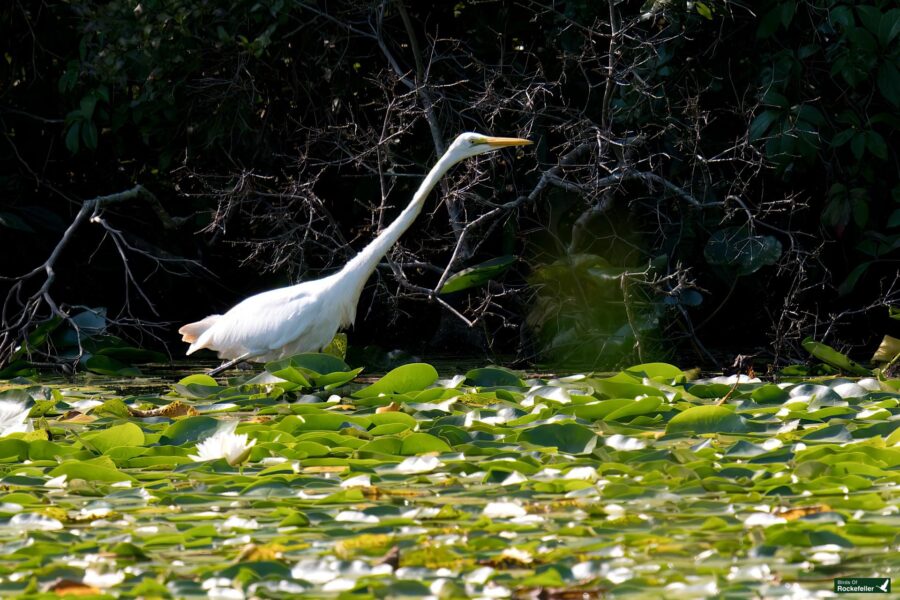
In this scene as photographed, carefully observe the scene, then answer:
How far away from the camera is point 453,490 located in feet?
10.4

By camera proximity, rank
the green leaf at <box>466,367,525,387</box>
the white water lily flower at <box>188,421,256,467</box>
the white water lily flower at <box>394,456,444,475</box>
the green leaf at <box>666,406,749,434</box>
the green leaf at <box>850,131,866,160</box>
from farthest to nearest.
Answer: the green leaf at <box>850,131,866,160</box>
the green leaf at <box>466,367,525,387</box>
the green leaf at <box>666,406,749,434</box>
the white water lily flower at <box>188,421,256,467</box>
the white water lily flower at <box>394,456,444,475</box>

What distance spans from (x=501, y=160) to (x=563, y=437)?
404cm

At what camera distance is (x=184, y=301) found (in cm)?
855

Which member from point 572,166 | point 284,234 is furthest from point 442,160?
point 284,234

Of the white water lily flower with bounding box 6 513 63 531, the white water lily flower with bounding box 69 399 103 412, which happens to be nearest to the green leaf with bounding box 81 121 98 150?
the white water lily flower with bounding box 69 399 103 412

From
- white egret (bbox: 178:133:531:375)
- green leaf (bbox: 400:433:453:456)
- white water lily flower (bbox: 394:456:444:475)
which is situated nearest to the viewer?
white water lily flower (bbox: 394:456:444:475)

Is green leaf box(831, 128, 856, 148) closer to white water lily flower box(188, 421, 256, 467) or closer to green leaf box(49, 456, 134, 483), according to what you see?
white water lily flower box(188, 421, 256, 467)

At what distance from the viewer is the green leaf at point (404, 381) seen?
4816 millimetres

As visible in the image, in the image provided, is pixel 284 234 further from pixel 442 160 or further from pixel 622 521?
pixel 622 521

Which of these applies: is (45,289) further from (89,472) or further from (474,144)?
(89,472)

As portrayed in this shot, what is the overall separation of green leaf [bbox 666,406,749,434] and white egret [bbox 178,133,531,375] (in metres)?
2.31

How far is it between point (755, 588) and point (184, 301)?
685 centimetres

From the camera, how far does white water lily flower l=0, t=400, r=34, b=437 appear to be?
13.3ft

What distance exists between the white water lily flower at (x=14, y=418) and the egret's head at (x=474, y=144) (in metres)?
2.64
